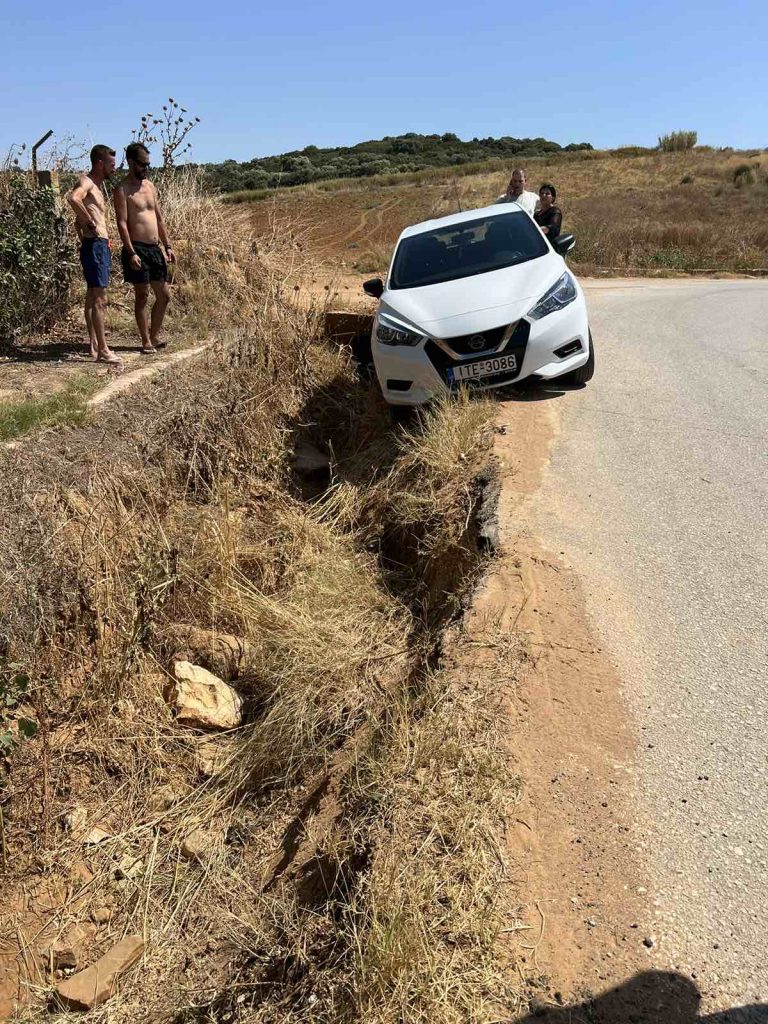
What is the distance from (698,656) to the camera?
11.9 feet

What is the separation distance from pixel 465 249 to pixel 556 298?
50.0 inches

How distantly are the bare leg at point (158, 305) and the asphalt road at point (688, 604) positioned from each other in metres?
4.05

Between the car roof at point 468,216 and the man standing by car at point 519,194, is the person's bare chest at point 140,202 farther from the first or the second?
the man standing by car at point 519,194

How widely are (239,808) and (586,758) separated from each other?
7.42ft

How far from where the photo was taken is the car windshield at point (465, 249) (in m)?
6.91

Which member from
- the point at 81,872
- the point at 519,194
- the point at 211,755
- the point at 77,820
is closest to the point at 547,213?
the point at 519,194

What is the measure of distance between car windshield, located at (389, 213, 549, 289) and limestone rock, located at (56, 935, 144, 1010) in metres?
5.44

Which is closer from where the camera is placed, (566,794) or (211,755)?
(566,794)

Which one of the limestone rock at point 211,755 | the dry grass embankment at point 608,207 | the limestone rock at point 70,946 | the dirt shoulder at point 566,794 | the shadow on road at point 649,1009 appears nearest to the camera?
the shadow on road at point 649,1009

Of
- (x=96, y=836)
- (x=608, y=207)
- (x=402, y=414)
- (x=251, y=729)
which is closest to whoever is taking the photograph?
(x=96, y=836)

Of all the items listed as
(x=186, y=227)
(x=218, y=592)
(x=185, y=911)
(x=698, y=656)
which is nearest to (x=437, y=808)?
(x=698, y=656)

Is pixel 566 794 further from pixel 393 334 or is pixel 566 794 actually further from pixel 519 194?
pixel 519 194

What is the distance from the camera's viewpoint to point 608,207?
27453 millimetres

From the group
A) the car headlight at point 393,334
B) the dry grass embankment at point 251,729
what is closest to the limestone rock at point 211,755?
the dry grass embankment at point 251,729
